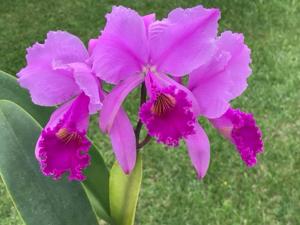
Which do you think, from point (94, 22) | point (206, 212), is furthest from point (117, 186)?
point (94, 22)

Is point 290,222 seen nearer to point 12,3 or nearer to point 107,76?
point 107,76

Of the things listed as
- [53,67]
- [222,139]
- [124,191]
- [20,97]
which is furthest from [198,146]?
[222,139]

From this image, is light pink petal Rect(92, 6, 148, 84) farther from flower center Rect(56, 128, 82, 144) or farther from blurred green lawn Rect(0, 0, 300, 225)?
blurred green lawn Rect(0, 0, 300, 225)

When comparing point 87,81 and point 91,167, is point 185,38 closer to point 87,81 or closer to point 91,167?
point 87,81

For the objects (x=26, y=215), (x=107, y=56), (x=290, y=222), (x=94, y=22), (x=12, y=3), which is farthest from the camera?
(x=12, y=3)

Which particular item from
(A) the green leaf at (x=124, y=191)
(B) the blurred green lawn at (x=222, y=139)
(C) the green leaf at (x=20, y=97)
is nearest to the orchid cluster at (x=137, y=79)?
(A) the green leaf at (x=124, y=191)
